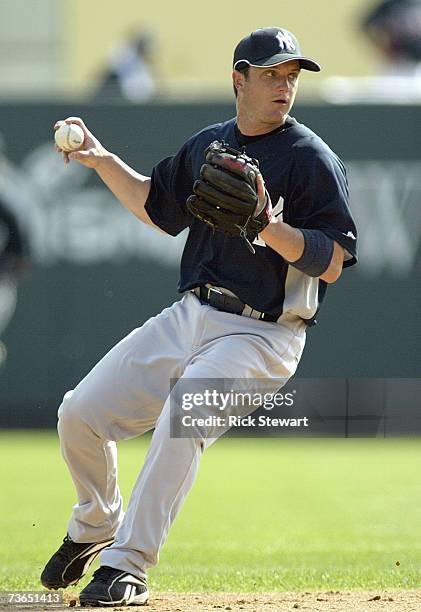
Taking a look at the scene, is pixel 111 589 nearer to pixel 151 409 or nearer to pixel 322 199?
pixel 151 409

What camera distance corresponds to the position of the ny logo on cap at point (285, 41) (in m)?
4.78

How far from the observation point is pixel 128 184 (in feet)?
17.3

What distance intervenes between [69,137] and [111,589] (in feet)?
5.52

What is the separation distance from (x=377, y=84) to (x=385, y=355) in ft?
8.33

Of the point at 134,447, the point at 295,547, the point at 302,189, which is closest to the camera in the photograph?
the point at 302,189

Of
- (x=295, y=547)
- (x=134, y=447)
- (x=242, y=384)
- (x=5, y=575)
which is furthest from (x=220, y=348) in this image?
(x=134, y=447)

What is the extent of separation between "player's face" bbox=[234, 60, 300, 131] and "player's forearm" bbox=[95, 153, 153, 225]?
640 mm

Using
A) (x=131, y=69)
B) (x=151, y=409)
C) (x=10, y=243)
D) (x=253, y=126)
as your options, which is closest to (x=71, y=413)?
(x=151, y=409)

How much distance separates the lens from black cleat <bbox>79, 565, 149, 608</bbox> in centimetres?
448

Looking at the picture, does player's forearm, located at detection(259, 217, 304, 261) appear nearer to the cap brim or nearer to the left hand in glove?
the left hand in glove

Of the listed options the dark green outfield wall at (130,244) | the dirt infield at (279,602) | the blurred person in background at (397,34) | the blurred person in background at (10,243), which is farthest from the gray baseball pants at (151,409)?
the blurred person in background at (397,34)

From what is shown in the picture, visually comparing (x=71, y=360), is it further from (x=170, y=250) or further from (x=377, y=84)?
(x=377, y=84)

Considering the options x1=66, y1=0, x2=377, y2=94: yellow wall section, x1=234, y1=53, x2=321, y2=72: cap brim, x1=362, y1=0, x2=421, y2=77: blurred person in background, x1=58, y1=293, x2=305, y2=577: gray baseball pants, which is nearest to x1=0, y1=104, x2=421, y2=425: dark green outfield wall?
x1=362, y1=0, x2=421, y2=77: blurred person in background

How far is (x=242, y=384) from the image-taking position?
4.70 metres
